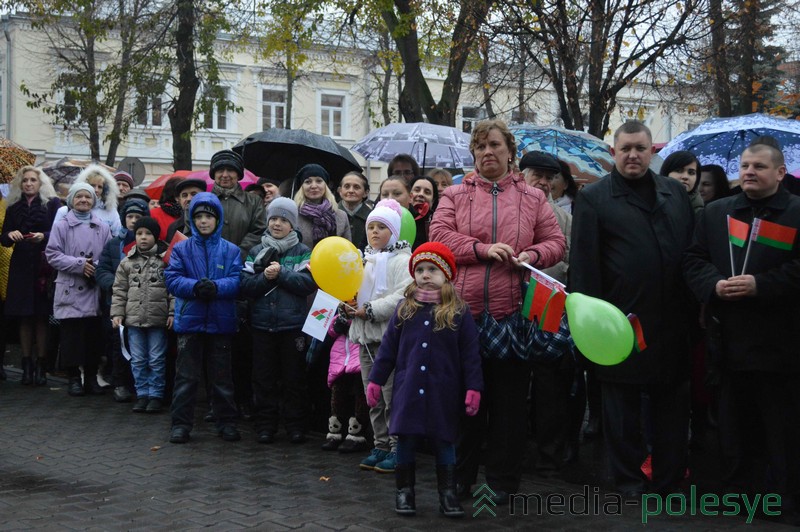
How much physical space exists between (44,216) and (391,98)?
30030mm

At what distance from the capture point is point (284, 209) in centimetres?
803

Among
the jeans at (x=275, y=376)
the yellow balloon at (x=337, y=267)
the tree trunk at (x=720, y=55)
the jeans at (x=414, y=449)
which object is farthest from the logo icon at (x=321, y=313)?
the tree trunk at (x=720, y=55)

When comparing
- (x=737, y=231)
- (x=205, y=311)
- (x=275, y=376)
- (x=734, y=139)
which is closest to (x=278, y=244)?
(x=205, y=311)

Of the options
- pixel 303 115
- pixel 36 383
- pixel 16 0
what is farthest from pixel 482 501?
pixel 303 115

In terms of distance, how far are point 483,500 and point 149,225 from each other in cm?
476

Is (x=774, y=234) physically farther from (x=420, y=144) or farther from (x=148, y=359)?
(x=420, y=144)

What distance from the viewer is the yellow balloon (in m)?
6.82

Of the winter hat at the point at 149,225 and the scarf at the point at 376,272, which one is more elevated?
the winter hat at the point at 149,225

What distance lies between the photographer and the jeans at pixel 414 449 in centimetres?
579

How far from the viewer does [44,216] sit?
1085 cm

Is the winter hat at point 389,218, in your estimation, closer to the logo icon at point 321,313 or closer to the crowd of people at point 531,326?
the crowd of people at point 531,326

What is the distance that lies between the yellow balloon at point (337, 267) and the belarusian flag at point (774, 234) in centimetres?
269

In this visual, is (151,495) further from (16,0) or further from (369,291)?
(16,0)

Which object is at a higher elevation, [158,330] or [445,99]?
[445,99]
